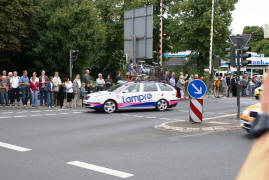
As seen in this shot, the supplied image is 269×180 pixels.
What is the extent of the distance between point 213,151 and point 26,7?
25.6m

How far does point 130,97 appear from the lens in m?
17.0

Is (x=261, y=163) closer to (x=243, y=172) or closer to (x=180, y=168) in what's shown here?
(x=243, y=172)

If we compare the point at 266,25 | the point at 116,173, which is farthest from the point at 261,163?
the point at 266,25

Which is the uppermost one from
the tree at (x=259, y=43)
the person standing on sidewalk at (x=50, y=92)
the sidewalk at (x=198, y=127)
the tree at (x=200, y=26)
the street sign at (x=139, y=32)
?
the tree at (x=259, y=43)

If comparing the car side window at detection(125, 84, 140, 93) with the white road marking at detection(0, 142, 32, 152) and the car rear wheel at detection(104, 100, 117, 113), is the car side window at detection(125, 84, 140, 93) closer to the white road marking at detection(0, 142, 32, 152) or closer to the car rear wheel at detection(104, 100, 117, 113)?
the car rear wheel at detection(104, 100, 117, 113)

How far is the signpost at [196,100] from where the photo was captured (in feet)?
38.6

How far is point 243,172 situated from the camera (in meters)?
0.88

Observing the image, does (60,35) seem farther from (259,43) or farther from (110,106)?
(259,43)

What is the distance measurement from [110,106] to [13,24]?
1579 centimetres

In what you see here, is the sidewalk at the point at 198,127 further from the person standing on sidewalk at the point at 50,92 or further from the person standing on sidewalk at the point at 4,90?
the person standing on sidewalk at the point at 4,90

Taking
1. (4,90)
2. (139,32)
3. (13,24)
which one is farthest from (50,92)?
(13,24)

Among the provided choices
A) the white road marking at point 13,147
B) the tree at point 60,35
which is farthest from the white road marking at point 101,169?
the tree at point 60,35

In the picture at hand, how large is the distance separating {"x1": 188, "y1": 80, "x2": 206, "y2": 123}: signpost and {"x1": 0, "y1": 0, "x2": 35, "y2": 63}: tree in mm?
19343

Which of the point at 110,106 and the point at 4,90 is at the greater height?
the point at 4,90
